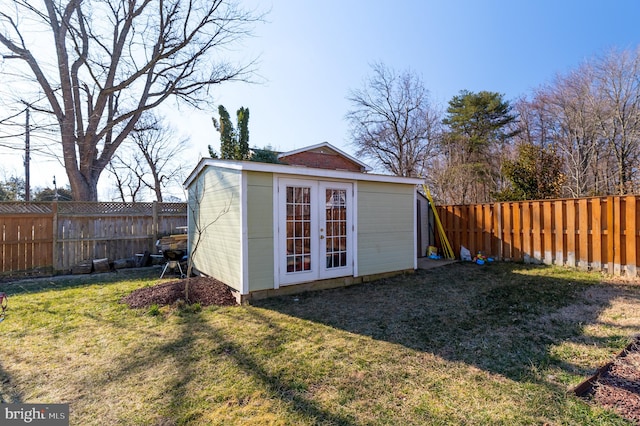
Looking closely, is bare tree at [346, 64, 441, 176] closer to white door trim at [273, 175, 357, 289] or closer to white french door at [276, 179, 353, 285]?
white door trim at [273, 175, 357, 289]

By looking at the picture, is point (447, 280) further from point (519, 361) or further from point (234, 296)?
point (234, 296)

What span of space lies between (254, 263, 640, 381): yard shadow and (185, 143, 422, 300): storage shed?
39 cm

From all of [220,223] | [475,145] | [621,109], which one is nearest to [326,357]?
[220,223]

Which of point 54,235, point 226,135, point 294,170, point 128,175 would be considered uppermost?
point 226,135

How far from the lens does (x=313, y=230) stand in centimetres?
521

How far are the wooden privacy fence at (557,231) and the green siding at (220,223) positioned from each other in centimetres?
690

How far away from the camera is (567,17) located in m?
9.44

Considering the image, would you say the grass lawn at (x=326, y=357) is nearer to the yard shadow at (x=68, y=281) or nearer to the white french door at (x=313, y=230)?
the white french door at (x=313, y=230)

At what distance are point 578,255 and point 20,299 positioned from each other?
1104 cm

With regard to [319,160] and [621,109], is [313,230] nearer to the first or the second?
[319,160]

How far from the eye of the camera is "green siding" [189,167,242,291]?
4719mm

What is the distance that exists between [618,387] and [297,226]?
4.08 m

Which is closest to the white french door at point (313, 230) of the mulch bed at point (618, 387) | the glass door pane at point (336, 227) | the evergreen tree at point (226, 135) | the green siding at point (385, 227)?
the glass door pane at point (336, 227)

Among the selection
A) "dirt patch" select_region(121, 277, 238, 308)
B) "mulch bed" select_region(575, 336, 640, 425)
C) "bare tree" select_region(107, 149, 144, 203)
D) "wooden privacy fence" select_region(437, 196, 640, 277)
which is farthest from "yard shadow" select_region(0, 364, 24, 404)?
"bare tree" select_region(107, 149, 144, 203)
